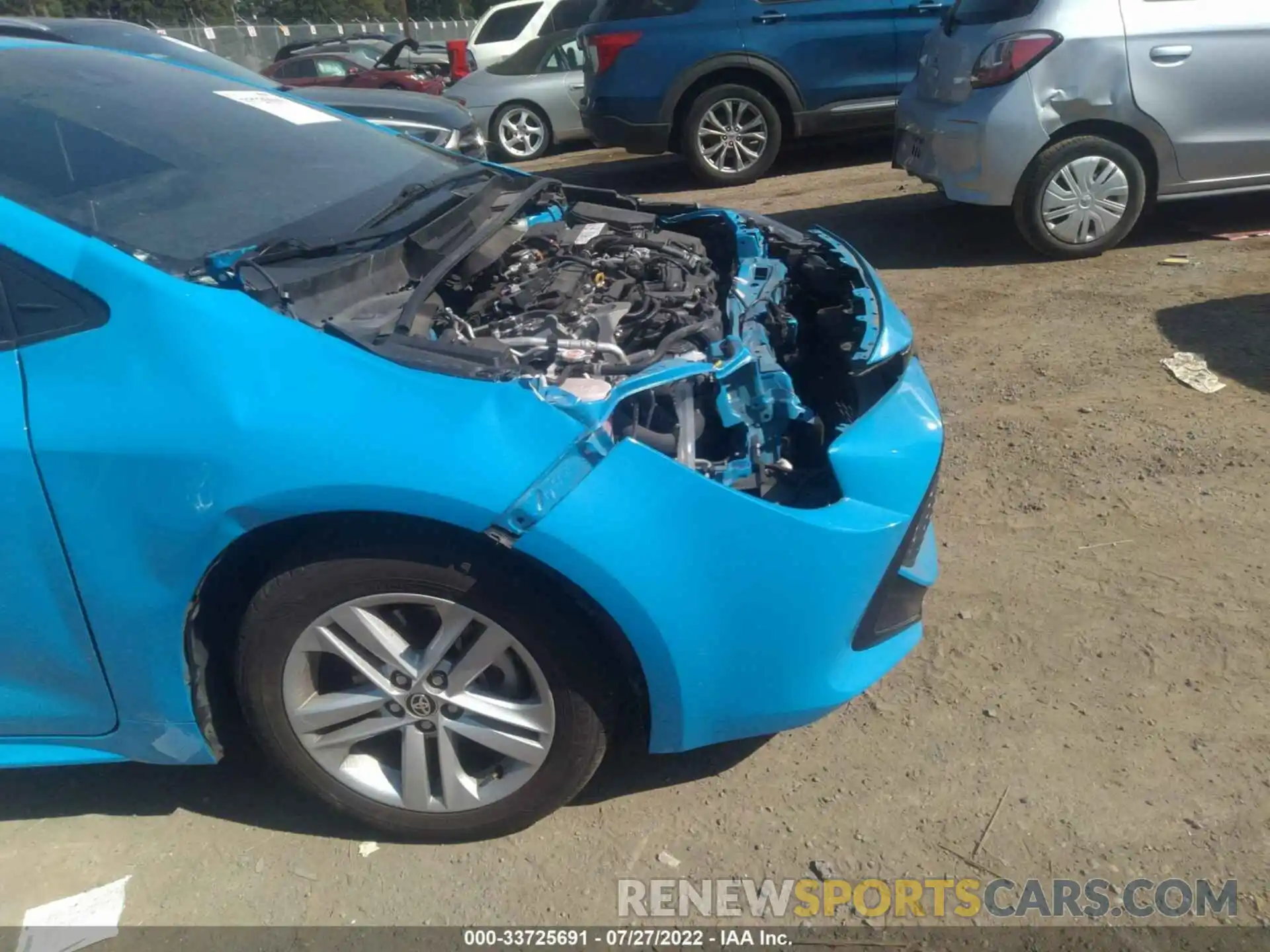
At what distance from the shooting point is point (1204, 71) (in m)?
5.33

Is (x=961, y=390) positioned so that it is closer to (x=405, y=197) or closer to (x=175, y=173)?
(x=405, y=197)

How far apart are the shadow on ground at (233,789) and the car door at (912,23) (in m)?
6.98

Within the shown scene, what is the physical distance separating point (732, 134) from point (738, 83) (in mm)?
400

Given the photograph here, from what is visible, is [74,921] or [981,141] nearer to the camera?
[74,921]

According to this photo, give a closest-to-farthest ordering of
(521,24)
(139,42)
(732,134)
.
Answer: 1. (139,42)
2. (732,134)
3. (521,24)

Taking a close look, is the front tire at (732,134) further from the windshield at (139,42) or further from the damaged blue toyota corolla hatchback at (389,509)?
the damaged blue toyota corolla hatchback at (389,509)

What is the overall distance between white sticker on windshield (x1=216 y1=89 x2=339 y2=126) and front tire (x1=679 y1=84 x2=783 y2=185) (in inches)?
221

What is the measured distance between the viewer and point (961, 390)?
14.2 feet

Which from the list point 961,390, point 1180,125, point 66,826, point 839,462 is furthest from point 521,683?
point 1180,125

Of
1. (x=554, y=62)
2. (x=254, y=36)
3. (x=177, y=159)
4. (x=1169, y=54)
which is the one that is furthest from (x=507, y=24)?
(x=254, y=36)

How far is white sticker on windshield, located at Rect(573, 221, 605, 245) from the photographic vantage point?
10.3ft

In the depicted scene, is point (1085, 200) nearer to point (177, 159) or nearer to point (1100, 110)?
point (1100, 110)

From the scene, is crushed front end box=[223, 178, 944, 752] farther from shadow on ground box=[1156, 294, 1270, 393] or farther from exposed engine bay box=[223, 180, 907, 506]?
shadow on ground box=[1156, 294, 1270, 393]

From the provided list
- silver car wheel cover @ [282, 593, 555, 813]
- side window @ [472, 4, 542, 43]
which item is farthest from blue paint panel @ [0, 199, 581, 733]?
side window @ [472, 4, 542, 43]
